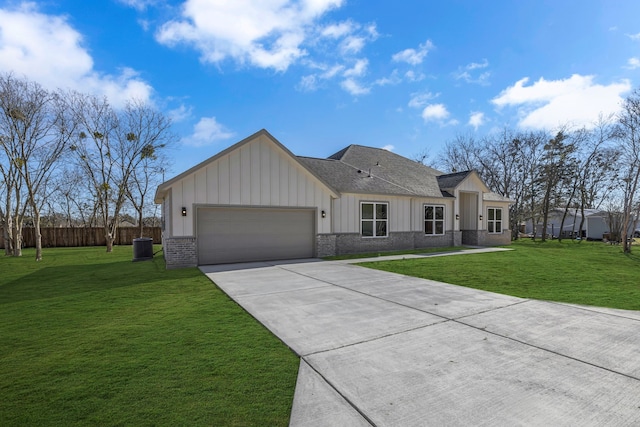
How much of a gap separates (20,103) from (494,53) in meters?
22.3

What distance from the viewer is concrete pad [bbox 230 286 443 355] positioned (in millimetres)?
4035

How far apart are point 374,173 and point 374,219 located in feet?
11.3

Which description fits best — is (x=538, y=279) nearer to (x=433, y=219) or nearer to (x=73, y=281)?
(x=433, y=219)

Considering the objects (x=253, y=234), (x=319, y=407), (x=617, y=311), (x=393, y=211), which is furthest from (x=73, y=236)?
(x=617, y=311)

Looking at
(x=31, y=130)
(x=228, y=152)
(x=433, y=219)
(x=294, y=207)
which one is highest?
(x=31, y=130)

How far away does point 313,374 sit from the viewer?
3.08m

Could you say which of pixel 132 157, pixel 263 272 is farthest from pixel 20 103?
pixel 263 272

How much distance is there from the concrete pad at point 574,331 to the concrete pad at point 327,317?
992 mm

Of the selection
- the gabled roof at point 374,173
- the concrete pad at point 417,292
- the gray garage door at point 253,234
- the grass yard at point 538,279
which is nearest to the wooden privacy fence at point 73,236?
the gabled roof at point 374,173

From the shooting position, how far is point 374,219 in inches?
601

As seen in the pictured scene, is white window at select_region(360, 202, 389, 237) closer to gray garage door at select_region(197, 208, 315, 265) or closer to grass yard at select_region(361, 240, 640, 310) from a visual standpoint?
gray garage door at select_region(197, 208, 315, 265)

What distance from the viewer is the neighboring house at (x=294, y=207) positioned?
1072 centimetres

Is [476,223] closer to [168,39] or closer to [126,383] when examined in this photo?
[168,39]

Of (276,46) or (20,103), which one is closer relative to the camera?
(276,46)
